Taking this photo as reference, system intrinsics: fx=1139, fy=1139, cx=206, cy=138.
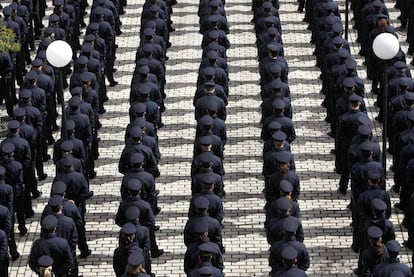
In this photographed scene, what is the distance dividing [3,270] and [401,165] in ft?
23.5

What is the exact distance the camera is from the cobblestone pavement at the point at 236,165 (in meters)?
19.8

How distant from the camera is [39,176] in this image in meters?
22.2

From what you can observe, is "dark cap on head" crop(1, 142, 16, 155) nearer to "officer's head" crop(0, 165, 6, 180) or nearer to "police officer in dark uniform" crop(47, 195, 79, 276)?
"officer's head" crop(0, 165, 6, 180)

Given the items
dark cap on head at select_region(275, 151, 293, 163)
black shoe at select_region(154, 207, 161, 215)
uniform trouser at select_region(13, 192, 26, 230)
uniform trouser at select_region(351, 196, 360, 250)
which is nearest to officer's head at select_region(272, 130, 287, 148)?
dark cap on head at select_region(275, 151, 293, 163)

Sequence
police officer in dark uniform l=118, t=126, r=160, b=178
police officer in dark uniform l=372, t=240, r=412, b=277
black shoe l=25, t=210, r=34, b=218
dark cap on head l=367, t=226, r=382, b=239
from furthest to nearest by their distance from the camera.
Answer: black shoe l=25, t=210, r=34, b=218 < police officer in dark uniform l=118, t=126, r=160, b=178 < dark cap on head l=367, t=226, r=382, b=239 < police officer in dark uniform l=372, t=240, r=412, b=277

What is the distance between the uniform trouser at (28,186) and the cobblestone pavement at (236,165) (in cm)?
23

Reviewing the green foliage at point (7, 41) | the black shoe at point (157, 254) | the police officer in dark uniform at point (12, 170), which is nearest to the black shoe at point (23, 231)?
the police officer in dark uniform at point (12, 170)

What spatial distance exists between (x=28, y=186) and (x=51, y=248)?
368 cm

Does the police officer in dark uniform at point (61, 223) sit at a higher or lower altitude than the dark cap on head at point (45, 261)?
higher

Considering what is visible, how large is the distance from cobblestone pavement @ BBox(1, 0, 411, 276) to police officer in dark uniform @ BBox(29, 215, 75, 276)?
6.26 ft

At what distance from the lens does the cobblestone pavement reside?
779 inches

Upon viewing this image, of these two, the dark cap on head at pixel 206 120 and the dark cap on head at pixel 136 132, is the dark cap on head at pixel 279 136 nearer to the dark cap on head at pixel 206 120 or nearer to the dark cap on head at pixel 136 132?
the dark cap on head at pixel 206 120

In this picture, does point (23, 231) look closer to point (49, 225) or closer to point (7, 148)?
point (7, 148)

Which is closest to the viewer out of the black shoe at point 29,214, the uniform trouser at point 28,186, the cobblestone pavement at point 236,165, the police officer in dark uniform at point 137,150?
the cobblestone pavement at point 236,165
